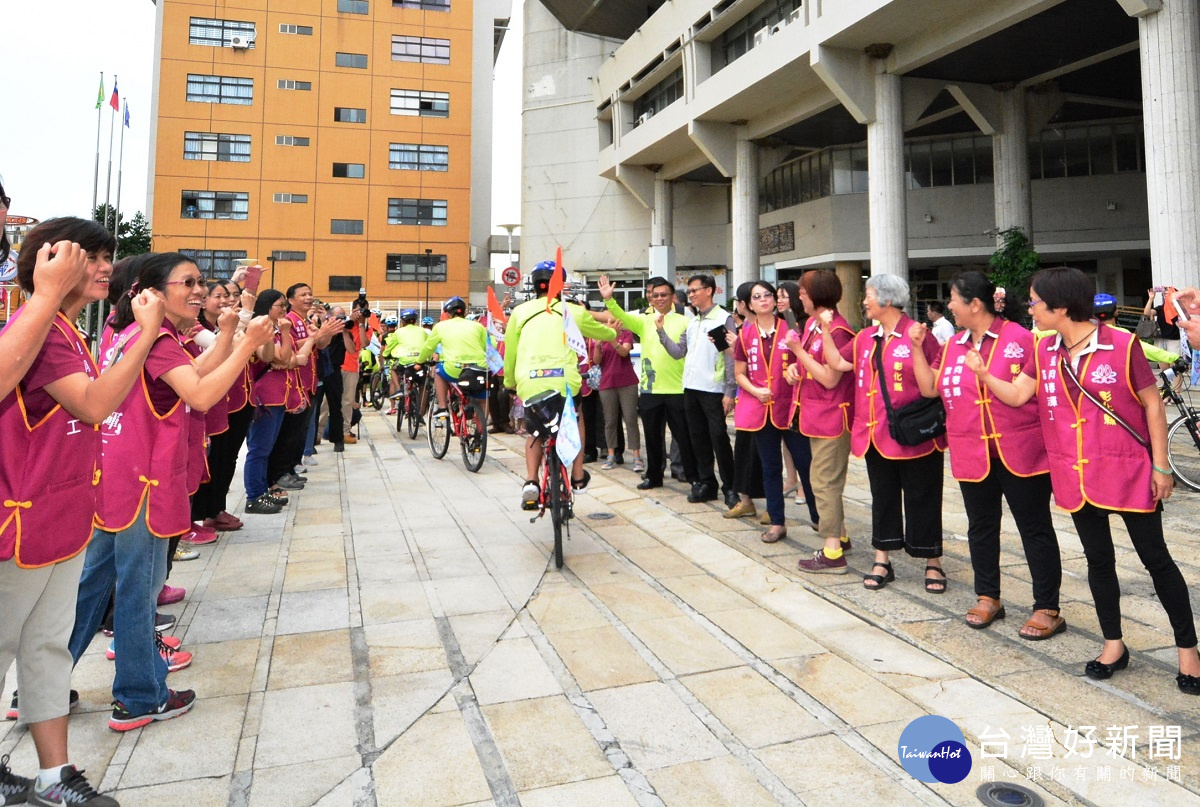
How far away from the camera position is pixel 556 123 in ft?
112

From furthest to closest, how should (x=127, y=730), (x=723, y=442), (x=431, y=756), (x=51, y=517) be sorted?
(x=723, y=442), (x=127, y=730), (x=431, y=756), (x=51, y=517)

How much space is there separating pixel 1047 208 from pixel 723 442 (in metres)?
23.9

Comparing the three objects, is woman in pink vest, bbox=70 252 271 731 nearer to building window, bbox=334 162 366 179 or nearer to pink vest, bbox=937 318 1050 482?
pink vest, bbox=937 318 1050 482

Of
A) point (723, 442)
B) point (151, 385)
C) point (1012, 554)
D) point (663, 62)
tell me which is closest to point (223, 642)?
point (151, 385)

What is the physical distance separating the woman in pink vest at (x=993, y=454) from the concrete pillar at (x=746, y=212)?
22047 millimetres

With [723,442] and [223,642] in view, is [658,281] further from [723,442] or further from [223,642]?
[223,642]

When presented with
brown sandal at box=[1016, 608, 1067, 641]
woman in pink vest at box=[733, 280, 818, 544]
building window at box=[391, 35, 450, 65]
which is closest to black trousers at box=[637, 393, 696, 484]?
woman in pink vest at box=[733, 280, 818, 544]

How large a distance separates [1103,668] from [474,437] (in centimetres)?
666

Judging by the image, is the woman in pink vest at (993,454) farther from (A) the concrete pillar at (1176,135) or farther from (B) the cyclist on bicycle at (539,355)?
(A) the concrete pillar at (1176,135)

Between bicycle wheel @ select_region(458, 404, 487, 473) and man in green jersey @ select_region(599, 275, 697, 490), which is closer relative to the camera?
man in green jersey @ select_region(599, 275, 697, 490)

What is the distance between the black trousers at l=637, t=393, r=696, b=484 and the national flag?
209cm

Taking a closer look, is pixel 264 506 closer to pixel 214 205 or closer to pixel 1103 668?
pixel 1103 668

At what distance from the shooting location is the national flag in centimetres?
488

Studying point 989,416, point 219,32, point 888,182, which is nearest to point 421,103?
point 219,32
